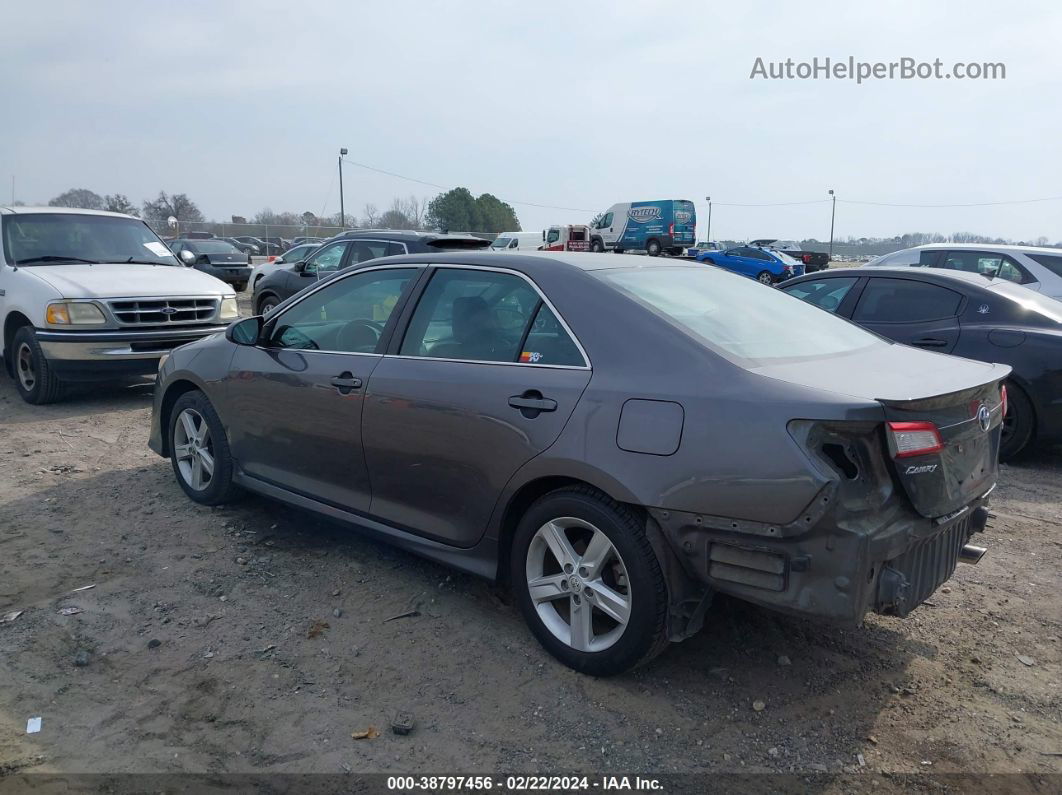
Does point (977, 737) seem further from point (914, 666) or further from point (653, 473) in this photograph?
point (653, 473)

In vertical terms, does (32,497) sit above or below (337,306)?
below

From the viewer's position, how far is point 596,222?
150 ft

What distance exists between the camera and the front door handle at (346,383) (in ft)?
13.1

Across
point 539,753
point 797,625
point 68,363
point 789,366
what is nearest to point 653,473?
point 789,366

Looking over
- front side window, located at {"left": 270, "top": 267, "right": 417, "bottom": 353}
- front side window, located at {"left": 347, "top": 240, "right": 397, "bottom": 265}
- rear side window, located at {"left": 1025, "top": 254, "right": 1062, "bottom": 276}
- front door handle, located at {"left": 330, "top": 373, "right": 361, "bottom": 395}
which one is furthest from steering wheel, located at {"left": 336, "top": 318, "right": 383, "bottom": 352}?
rear side window, located at {"left": 1025, "top": 254, "right": 1062, "bottom": 276}

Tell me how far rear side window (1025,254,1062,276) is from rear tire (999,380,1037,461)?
3918mm

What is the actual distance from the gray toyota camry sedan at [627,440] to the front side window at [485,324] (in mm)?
11

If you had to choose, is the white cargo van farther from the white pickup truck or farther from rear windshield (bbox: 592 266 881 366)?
rear windshield (bbox: 592 266 881 366)

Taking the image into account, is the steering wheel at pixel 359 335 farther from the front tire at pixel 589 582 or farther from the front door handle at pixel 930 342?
the front door handle at pixel 930 342

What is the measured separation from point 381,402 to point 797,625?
2156 mm

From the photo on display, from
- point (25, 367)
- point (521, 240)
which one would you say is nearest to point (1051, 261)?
point (25, 367)

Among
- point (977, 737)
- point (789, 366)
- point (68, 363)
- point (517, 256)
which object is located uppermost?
point (517, 256)

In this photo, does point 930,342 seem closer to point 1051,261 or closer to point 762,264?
point 1051,261

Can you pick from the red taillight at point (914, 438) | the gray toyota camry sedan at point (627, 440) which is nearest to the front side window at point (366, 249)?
the gray toyota camry sedan at point (627, 440)
